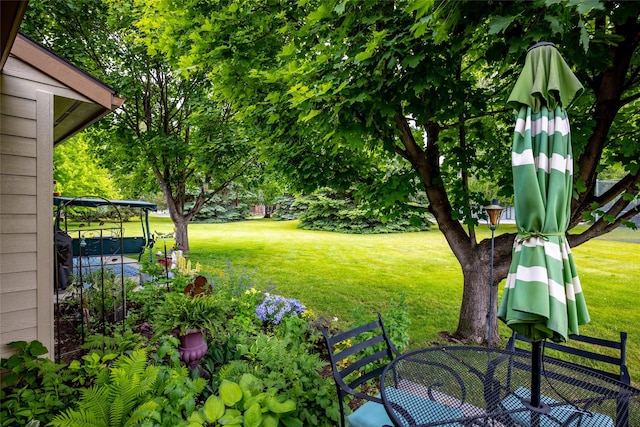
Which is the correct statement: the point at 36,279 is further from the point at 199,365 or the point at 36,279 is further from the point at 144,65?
the point at 144,65

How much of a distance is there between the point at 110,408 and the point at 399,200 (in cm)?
348

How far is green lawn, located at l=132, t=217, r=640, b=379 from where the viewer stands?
5.44 meters

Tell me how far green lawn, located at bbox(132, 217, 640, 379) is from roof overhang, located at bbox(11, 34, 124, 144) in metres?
4.06

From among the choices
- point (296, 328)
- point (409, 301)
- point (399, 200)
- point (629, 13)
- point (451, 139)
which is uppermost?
point (629, 13)

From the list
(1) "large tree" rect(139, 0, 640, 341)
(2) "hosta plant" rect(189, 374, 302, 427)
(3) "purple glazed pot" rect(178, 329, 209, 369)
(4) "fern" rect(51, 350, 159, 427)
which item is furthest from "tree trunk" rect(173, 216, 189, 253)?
(2) "hosta plant" rect(189, 374, 302, 427)

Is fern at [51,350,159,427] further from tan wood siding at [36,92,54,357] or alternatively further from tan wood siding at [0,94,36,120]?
tan wood siding at [0,94,36,120]

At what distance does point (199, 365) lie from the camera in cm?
322

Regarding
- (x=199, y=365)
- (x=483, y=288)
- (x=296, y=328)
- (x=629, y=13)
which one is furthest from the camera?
(x=483, y=288)

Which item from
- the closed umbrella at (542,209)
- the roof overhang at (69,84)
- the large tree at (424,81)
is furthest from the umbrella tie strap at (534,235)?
the roof overhang at (69,84)

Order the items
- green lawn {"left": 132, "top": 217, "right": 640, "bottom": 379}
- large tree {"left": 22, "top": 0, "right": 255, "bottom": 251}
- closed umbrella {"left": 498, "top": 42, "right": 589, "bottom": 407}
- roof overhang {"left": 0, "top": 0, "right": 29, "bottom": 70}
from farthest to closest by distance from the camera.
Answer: large tree {"left": 22, "top": 0, "right": 255, "bottom": 251}, green lawn {"left": 132, "top": 217, "right": 640, "bottom": 379}, closed umbrella {"left": 498, "top": 42, "right": 589, "bottom": 407}, roof overhang {"left": 0, "top": 0, "right": 29, "bottom": 70}

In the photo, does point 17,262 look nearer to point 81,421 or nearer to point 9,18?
point 81,421

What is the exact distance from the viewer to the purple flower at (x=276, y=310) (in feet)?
13.9

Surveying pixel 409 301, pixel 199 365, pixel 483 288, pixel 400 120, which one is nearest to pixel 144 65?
pixel 400 120

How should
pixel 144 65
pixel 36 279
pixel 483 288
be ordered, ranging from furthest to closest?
pixel 144 65 → pixel 483 288 → pixel 36 279
